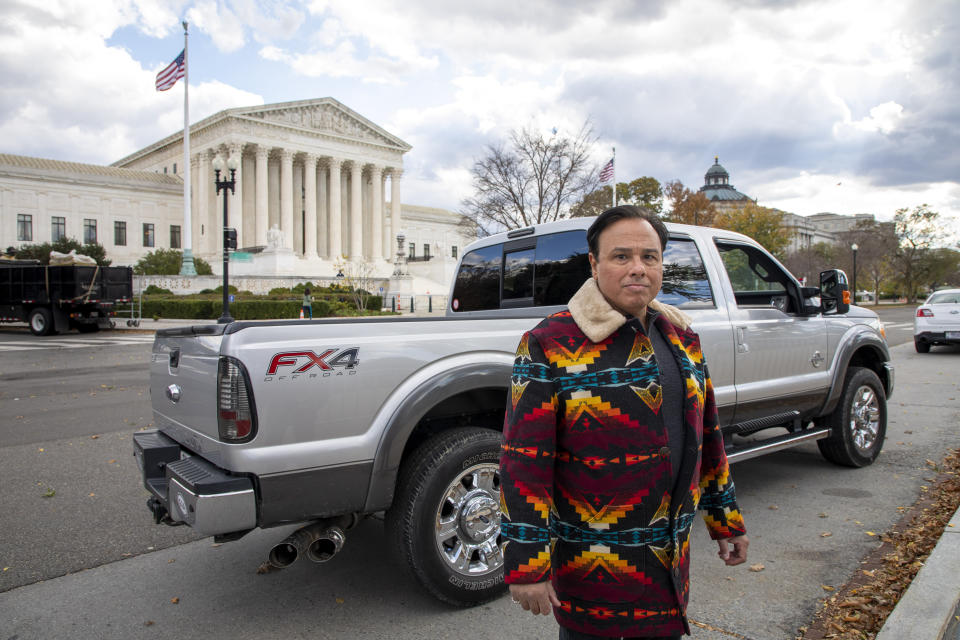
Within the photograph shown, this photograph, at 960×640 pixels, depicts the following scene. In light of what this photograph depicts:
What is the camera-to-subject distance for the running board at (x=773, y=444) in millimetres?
4562

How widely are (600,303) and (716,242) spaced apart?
3664 millimetres

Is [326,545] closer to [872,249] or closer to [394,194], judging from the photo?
[872,249]

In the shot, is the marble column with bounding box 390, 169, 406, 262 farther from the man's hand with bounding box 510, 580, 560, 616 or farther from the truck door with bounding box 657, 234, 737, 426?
the man's hand with bounding box 510, 580, 560, 616

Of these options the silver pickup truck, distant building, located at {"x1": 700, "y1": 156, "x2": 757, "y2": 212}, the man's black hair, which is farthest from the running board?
distant building, located at {"x1": 700, "y1": 156, "x2": 757, "y2": 212}

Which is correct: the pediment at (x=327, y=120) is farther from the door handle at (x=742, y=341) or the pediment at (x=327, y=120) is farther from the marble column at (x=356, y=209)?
the door handle at (x=742, y=341)

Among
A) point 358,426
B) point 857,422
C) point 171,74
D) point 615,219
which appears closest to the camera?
point 615,219

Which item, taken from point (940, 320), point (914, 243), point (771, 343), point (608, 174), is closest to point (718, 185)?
point (914, 243)

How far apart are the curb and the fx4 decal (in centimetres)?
279

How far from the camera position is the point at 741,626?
3.31m

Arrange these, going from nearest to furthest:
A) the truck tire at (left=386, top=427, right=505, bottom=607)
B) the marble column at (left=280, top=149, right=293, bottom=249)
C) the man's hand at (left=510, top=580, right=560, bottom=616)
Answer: the man's hand at (left=510, top=580, right=560, bottom=616) < the truck tire at (left=386, top=427, right=505, bottom=607) < the marble column at (left=280, top=149, right=293, bottom=249)

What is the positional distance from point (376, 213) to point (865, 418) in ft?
242

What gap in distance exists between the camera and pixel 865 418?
6246mm

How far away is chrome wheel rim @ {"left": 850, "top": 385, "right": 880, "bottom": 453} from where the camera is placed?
20.0 feet

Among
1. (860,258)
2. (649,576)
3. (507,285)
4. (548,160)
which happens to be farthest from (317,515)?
(860,258)
